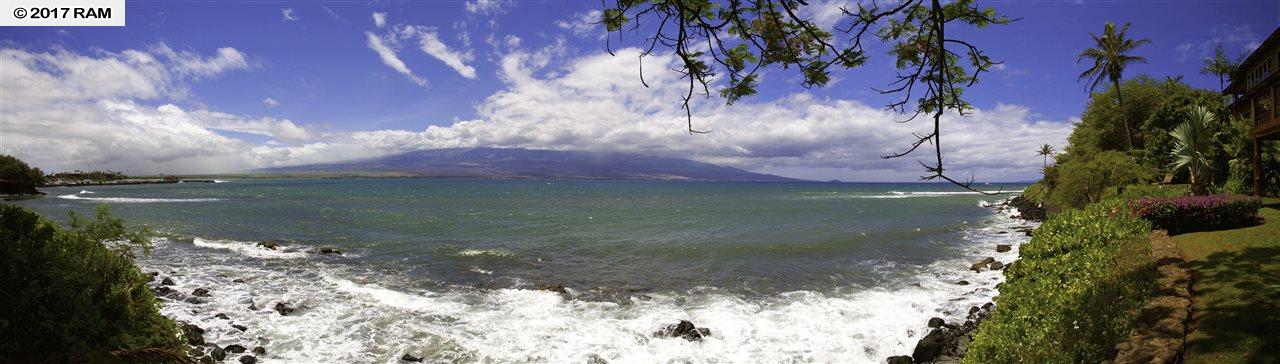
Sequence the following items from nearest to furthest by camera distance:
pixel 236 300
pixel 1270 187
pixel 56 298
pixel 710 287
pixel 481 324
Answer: pixel 56 298 < pixel 481 324 < pixel 236 300 < pixel 710 287 < pixel 1270 187

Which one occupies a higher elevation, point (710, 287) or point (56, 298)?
point (56, 298)

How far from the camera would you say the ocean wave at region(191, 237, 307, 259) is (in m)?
23.7

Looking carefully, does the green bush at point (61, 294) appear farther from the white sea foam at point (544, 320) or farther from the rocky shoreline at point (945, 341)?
the rocky shoreline at point (945, 341)

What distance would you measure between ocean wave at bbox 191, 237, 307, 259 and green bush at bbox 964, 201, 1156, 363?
25673 mm

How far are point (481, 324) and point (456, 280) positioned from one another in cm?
607

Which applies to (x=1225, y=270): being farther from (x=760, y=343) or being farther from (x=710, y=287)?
(x=710, y=287)

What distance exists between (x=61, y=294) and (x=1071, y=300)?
13554mm

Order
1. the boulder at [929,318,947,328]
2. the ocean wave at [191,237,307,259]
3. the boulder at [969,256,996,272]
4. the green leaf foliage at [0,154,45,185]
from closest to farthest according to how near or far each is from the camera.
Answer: the boulder at [929,318,947,328] < the boulder at [969,256,996,272] < the ocean wave at [191,237,307,259] < the green leaf foliage at [0,154,45,185]

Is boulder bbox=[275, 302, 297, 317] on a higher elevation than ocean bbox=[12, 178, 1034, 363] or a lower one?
higher

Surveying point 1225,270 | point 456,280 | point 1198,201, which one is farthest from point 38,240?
point 1198,201

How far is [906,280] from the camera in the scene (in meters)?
19.1

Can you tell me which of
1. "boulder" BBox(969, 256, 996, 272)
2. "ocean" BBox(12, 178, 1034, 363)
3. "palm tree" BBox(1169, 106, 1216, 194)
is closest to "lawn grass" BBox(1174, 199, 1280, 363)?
"ocean" BBox(12, 178, 1034, 363)

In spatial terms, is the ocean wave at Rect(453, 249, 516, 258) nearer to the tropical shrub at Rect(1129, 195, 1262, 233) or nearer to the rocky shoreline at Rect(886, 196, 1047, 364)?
the rocky shoreline at Rect(886, 196, 1047, 364)

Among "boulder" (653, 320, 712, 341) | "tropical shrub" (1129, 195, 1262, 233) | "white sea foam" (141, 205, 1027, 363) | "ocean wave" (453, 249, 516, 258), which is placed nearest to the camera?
"white sea foam" (141, 205, 1027, 363)
